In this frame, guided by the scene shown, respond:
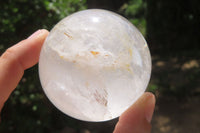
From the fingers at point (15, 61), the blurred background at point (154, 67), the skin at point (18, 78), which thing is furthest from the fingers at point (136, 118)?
the blurred background at point (154, 67)

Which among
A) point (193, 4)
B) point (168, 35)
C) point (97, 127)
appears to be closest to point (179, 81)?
point (168, 35)

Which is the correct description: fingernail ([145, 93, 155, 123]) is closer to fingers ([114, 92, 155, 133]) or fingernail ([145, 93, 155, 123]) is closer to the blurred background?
fingers ([114, 92, 155, 133])

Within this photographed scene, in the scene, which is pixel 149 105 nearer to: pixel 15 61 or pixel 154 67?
pixel 15 61

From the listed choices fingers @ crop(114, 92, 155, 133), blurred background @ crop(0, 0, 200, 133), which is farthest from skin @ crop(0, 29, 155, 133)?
blurred background @ crop(0, 0, 200, 133)

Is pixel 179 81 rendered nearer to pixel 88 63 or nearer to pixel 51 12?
pixel 51 12

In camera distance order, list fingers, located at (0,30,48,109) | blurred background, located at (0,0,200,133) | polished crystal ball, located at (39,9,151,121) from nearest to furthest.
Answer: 1. polished crystal ball, located at (39,9,151,121)
2. fingers, located at (0,30,48,109)
3. blurred background, located at (0,0,200,133)

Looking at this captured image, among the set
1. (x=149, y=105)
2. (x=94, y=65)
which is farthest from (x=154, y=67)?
(x=94, y=65)
